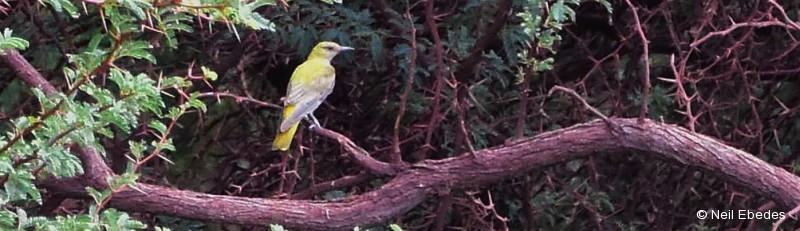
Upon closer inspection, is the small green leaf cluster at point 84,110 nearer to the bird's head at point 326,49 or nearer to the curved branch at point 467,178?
the curved branch at point 467,178

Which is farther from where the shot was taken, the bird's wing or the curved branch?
the bird's wing

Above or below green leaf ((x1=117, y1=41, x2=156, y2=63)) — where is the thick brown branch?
below

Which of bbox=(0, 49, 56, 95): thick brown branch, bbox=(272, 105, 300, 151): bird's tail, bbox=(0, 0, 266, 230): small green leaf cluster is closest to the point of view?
bbox=(0, 0, 266, 230): small green leaf cluster

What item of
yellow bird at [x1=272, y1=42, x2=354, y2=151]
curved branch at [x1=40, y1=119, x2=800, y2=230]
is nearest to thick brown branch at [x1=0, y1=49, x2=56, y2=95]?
curved branch at [x1=40, y1=119, x2=800, y2=230]

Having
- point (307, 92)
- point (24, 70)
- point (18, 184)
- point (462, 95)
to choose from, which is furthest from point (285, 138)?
point (18, 184)

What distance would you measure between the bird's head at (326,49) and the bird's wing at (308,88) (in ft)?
0.10

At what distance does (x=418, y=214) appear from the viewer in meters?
4.08

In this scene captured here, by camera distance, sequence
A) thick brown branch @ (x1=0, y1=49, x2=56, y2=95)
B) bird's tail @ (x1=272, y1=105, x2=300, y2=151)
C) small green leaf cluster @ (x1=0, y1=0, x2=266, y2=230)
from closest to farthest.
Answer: small green leaf cluster @ (x1=0, y1=0, x2=266, y2=230), thick brown branch @ (x1=0, y1=49, x2=56, y2=95), bird's tail @ (x1=272, y1=105, x2=300, y2=151)

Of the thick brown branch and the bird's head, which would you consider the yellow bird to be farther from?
the thick brown branch

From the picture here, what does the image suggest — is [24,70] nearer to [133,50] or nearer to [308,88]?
[133,50]

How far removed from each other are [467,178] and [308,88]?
807 mm

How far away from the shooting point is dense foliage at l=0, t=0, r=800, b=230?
3.82 metres

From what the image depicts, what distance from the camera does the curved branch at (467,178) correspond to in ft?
9.86

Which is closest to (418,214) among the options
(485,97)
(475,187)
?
(485,97)
